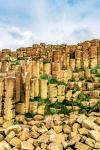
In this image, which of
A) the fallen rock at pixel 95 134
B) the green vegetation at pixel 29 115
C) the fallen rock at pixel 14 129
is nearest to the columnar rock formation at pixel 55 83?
the green vegetation at pixel 29 115

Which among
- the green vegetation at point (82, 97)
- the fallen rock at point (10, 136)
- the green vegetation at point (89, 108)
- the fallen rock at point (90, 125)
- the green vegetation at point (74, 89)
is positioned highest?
the green vegetation at point (74, 89)

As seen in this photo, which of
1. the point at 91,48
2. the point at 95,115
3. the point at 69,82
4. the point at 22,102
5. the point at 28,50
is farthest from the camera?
the point at 28,50

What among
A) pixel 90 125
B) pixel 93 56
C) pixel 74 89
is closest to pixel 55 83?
pixel 74 89

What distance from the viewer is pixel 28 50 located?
87.8 feet

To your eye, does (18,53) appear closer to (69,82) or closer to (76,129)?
(69,82)

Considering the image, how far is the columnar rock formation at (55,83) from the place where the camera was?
18812 millimetres

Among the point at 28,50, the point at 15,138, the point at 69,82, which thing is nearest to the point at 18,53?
the point at 28,50

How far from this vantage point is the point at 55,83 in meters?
20.6

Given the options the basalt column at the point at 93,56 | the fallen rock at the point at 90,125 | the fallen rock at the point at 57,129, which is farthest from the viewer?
the basalt column at the point at 93,56

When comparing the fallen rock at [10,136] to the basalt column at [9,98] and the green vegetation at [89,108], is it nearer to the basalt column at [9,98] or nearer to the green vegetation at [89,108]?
the basalt column at [9,98]

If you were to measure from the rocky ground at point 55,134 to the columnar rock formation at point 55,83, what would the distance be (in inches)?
48.4

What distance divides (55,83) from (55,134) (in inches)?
189

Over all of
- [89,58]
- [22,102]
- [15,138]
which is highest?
[89,58]

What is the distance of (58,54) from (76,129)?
7.11 metres
